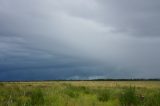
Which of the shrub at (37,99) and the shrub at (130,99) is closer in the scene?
the shrub at (37,99)

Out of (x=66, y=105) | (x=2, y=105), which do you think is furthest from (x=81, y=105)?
(x=2, y=105)

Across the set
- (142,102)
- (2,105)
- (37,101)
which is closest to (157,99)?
(142,102)

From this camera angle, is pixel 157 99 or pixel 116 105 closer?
pixel 157 99

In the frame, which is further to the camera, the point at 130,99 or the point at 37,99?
the point at 37,99

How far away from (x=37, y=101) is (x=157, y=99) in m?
5.72

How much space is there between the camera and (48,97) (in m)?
17.2

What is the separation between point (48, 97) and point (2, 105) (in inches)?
229

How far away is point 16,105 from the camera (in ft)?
45.3

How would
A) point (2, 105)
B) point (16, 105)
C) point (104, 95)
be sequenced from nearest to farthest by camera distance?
point (2, 105)
point (16, 105)
point (104, 95)

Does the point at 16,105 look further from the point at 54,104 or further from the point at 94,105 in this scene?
the point at 94,105

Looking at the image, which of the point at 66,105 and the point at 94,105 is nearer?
the point at 66,105

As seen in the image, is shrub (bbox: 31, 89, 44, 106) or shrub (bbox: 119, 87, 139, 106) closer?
shrub (bbox: 31, 89, 44, 106)

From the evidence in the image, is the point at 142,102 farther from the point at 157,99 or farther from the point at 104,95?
the point at 104,95

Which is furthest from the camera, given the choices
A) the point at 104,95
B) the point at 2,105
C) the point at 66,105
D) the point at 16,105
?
the point at 104,95
